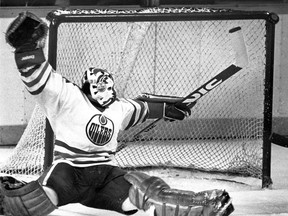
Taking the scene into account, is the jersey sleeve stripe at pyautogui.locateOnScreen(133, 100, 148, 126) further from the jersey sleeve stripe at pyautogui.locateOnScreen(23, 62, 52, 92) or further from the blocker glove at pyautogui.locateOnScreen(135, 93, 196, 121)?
the jersey sleeve stripe at pyautogui.locateOnScreen(23, 62, 52, 92)

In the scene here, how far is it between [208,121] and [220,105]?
15cm

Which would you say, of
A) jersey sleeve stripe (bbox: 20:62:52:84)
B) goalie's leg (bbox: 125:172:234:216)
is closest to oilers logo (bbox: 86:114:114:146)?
goalie's leg (bbox: 125:172:234:216)

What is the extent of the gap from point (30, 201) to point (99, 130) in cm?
51

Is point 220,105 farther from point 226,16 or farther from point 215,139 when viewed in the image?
point 226,16

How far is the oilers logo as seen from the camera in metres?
4.97

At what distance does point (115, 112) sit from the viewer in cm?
510

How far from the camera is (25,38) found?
486 cm

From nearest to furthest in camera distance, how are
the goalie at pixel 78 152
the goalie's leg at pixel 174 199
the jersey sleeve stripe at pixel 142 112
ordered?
the goalie's leg at pixel 174 199, the goalie at pixel 78 152, the jersey sleeve stripe at pixel 142 112

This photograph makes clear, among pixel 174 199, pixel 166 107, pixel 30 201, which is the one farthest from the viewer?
pixel 166 107

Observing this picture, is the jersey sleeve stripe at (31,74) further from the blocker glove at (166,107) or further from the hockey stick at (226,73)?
the hockey stick at (226,73)

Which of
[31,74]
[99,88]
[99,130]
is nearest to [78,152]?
[99,130]

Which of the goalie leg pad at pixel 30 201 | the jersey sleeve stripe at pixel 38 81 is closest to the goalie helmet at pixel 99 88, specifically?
the jersey sleeve stripe at pixel 38 81

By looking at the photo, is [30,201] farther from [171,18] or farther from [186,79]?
[186,79]

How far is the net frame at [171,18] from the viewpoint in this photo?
567 cm
